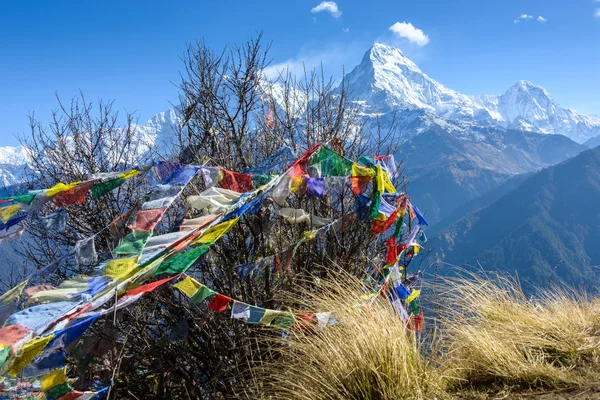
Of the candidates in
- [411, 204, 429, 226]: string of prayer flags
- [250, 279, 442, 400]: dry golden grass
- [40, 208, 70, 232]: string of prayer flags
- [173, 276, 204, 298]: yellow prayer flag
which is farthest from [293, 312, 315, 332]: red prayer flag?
[411, 204, 429, 226]: string of prayer flags

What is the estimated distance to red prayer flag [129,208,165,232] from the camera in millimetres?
4059

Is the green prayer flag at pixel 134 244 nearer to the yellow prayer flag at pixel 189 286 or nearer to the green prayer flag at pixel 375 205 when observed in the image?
the yellow prayer flag at pixel 189 286

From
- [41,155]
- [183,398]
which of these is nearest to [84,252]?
[183,398]

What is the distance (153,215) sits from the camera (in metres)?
4.39

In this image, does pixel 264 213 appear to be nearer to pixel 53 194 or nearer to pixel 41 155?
pixel 53 194

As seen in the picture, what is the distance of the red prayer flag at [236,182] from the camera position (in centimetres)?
568

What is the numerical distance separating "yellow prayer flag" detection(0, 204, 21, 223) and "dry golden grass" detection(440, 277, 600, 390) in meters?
4.53

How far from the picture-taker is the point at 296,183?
5.71 m

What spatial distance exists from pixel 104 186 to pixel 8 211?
99cm

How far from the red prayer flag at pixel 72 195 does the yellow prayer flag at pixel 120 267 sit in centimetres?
216

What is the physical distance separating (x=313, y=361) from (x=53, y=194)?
3.56 m

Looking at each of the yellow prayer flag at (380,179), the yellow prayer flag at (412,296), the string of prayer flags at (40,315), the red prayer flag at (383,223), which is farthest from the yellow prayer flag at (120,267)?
the yellow prayer flag at (412,296)

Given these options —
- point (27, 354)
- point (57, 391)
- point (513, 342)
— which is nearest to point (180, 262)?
point (27, 354)

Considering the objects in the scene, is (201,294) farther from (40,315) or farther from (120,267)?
(40,315)
